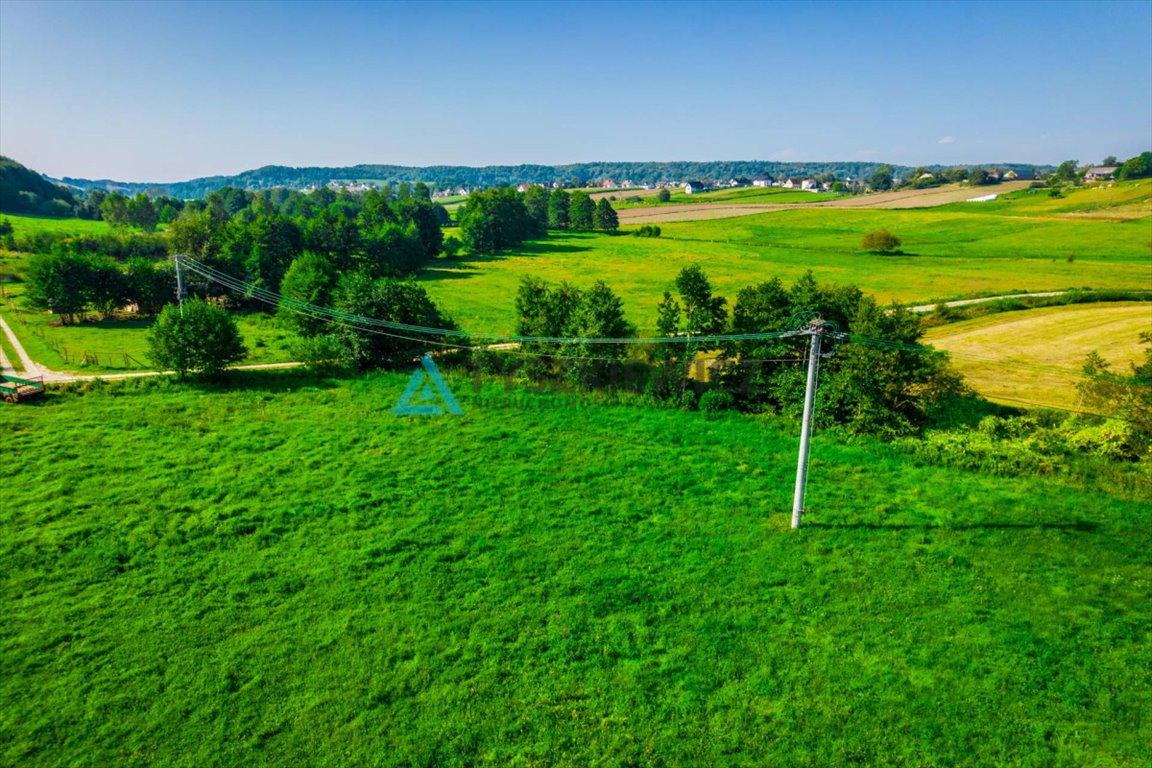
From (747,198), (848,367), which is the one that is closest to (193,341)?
(848,367)

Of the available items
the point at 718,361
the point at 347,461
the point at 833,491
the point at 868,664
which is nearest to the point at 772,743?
the point at 868,664

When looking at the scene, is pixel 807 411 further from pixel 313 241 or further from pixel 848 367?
pixel 313 241

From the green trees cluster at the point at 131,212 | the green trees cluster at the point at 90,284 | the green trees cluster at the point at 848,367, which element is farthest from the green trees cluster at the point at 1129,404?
the green trees cluster at the point at 131,212

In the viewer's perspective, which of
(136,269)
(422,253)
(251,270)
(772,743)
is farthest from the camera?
(422,253)

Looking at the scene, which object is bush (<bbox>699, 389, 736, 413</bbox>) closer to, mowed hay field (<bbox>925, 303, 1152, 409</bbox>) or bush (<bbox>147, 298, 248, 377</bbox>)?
mowed hay field (<bbox>925, 303, 1152, 409</bbox>)

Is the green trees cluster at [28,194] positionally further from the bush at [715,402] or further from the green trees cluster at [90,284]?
the bush at [715,402]

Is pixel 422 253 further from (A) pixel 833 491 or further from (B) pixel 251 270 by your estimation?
(A) pixel 833 491
